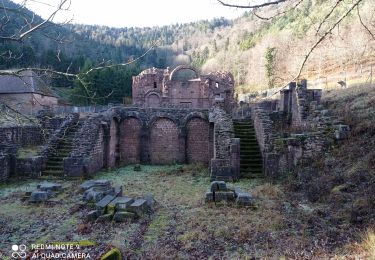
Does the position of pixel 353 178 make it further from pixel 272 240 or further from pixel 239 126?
pixel 239 126

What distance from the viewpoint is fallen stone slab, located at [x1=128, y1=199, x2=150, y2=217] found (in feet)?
30.0

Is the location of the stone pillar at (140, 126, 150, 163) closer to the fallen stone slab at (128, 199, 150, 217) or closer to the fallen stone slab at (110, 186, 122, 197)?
the fallen stone slab at (110, 186, 122, 197)

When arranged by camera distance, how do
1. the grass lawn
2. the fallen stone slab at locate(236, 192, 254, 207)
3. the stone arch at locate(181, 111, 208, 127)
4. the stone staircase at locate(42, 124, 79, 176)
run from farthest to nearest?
the stone arch at locate(181, 111, 208, 127) → the stone staircase at locate(42, 124, 79, 176) → the fallen stone slab at locate(236, 192, 254, 207) → the grass lawn

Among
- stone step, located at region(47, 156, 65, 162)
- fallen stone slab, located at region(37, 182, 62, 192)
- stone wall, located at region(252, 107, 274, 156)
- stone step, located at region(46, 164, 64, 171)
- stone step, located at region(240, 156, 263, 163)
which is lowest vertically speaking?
fallen stone slab, located at region(37, 182, 62, 192)

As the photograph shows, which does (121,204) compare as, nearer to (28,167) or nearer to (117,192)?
(117,192)

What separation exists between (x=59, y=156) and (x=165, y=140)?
616 cm

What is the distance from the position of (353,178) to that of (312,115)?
5889 mm

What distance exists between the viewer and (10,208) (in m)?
10.5

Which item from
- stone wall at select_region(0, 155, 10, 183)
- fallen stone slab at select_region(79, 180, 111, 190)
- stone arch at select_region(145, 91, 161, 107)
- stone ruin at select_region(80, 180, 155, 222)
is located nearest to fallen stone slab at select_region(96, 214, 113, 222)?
stone ruin at select_region(80, 180, 155, 222)

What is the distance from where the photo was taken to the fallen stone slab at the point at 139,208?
9156 millimetres

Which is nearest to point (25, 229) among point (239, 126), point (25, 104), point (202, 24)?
point (239, 126)

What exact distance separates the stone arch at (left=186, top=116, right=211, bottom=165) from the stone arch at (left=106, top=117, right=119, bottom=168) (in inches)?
166

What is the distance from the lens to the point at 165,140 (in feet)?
65.4

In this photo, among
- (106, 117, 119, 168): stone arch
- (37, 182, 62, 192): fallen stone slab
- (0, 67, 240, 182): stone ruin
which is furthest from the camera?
(106, 117, 119, 168): stone arch
